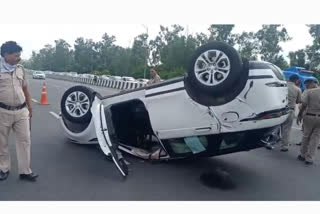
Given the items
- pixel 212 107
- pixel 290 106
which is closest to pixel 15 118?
pixel 212 107

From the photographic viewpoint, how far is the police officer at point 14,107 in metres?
3.82

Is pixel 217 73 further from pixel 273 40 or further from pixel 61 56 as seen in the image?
pixel 61 56

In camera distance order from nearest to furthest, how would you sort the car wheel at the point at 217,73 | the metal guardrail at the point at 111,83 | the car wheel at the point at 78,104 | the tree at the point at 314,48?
the car wheel at the point at 217,73 < the car wheel at the point at 78,104 < the metal guardrail at the point at 111,83 < the tree at the point at 314,48

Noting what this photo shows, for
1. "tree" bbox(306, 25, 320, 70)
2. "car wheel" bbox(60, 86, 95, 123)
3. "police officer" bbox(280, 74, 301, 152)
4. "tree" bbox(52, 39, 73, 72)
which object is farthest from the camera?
"tree" bbox(52, 39, 73, 72)

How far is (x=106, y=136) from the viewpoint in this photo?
4.36 m

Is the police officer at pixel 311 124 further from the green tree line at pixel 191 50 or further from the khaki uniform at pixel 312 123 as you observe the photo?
the green tree line at pixel 191 50

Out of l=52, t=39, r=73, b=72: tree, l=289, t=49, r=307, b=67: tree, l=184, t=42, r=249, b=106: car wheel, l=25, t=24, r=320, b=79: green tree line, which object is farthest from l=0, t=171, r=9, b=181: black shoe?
l=52, t=39, r=73, b=72: tree

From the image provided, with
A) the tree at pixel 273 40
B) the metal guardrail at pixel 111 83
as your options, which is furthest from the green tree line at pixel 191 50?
the metal guardrail at pixel 111 83

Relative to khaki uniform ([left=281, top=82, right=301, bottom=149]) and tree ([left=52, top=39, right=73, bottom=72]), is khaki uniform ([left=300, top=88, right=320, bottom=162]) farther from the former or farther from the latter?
tree ([left=52, top=39, right=73, bottom=72])

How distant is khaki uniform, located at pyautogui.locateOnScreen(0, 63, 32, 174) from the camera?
3.83 m

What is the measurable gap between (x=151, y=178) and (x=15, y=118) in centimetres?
185

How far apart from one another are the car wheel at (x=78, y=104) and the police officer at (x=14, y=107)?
4.95ft

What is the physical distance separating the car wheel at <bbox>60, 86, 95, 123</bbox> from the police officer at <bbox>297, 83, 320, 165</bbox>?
377cm

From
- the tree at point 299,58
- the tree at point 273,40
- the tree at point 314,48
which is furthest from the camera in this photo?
the tree at point 273,40
